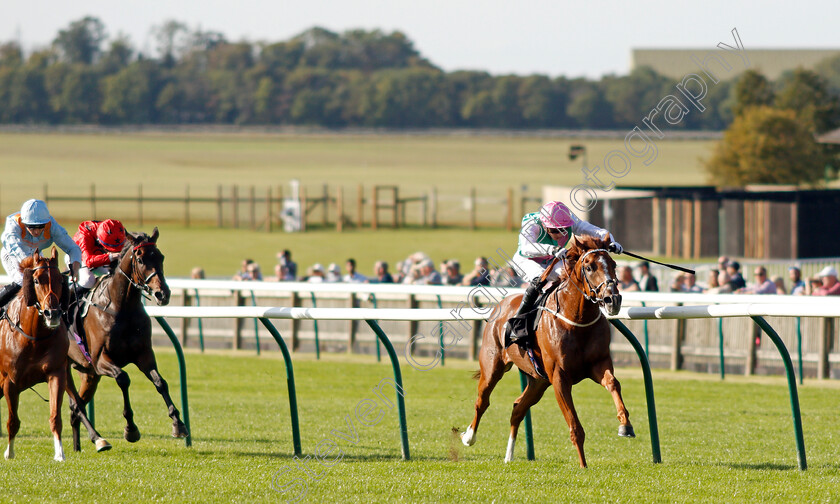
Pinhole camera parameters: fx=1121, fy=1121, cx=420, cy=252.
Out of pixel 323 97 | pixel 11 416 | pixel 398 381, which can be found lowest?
pixel 11 416

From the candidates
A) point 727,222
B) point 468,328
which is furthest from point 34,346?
point 727,222

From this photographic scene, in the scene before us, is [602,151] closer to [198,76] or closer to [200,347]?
[198,76]

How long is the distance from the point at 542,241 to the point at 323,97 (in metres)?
83.8

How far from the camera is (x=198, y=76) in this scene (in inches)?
3703

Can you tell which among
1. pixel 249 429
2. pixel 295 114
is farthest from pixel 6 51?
pixel 249 429

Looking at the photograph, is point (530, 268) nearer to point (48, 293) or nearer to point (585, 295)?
point (585, 295)

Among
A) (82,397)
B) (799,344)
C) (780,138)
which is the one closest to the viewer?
(82,397)

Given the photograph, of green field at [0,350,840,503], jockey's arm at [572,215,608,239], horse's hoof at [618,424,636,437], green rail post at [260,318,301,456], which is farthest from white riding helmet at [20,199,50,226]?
horse's hoof at [618,424,636,437]

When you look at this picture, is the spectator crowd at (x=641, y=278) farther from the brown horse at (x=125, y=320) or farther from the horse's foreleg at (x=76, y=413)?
the horse's foreleg at (x=76, y=413)

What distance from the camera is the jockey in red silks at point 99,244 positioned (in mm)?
7887

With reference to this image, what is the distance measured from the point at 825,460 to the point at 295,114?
278ft

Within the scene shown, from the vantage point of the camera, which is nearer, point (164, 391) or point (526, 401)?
point (526, 401)

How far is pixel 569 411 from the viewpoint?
5816 mm

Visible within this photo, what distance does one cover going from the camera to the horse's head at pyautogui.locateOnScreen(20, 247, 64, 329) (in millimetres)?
6656
